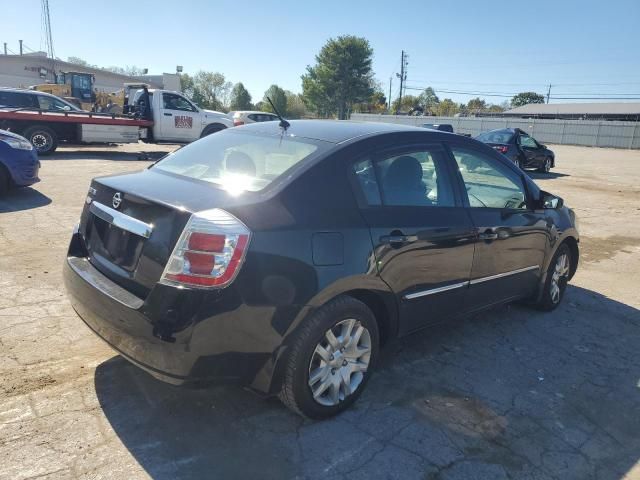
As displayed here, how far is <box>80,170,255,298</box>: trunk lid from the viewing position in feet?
8.52

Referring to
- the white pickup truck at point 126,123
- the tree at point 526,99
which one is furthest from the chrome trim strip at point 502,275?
the tree at point 526,99

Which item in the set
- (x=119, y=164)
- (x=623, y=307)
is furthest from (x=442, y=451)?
(x=119, y=164)

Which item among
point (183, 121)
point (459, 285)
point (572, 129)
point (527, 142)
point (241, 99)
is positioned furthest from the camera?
point (241, 99)

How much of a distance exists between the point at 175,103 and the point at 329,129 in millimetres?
15248

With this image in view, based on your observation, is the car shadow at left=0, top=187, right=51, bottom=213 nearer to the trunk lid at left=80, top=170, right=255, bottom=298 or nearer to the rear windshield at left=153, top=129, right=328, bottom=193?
the rear windshield at left=153, top=129, right=328, bottom=193

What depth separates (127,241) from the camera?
2799 mm

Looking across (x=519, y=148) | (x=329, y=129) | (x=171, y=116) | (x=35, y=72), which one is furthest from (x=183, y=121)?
(x=35, y=72)

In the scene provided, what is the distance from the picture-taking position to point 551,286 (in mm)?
4918

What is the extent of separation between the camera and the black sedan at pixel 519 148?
57.1 ft

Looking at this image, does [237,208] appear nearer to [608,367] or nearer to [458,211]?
[458,211]

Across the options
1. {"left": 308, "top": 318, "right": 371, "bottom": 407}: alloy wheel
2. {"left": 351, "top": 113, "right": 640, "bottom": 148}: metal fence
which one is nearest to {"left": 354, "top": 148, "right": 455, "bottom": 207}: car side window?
{"left": 308, "top": 318, "right": 371, "bottom": 407}: alloy wheel

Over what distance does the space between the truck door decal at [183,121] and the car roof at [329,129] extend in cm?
1423

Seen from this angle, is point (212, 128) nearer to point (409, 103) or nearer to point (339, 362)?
point (339, 362)

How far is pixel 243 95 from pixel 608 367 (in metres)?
80.5
